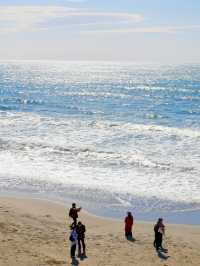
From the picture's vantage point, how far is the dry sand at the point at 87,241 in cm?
1602

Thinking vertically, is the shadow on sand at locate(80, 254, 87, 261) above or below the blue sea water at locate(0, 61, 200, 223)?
below

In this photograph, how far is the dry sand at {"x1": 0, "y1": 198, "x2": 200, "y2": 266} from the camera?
16.0 m

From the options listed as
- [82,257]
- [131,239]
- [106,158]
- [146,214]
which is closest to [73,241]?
[82,257]

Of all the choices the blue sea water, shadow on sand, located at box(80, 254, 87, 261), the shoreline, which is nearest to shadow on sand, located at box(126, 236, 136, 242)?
shadow on sand, located at box(80, 254, 87, 261)

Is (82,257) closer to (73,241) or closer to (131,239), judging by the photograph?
(73,241)

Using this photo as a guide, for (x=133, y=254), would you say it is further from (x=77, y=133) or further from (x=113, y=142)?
(x=77, y=133)

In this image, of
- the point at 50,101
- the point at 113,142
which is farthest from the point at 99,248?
the point at 50,101

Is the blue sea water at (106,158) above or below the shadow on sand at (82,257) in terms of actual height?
above

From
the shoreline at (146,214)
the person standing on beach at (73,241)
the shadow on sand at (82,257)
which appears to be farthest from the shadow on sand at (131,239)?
the shoreline at (146,214)

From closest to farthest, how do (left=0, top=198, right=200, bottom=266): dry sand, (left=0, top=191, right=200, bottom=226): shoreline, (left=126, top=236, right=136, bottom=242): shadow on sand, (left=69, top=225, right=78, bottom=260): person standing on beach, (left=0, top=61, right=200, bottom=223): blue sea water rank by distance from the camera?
(left=0, top=198, right=200, bottom=266): dry sand, (left=69, top=225, right=78, bottom=260): person standing on beach, (left=126, top=236, right=136, bottom=242): shadow on sand, (left=0, top=191, right=200, bottom=226): shoreline, (left=0, top=61, right=200, bottom=223): blue sea water

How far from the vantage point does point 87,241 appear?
1831cm

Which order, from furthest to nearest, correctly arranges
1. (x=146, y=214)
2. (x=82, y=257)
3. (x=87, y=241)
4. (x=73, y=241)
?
(x=146, y=214)
(x=87, y=241)
(x=82, y=257)
(x=73, y=241)

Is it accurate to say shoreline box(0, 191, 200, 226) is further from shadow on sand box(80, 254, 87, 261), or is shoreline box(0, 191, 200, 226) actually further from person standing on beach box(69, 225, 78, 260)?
person standing on beach box(69, 225, 78, 260)

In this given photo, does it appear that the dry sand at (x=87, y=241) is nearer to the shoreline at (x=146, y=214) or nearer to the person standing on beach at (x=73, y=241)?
the person standing on beach at (x=73, y=241)
